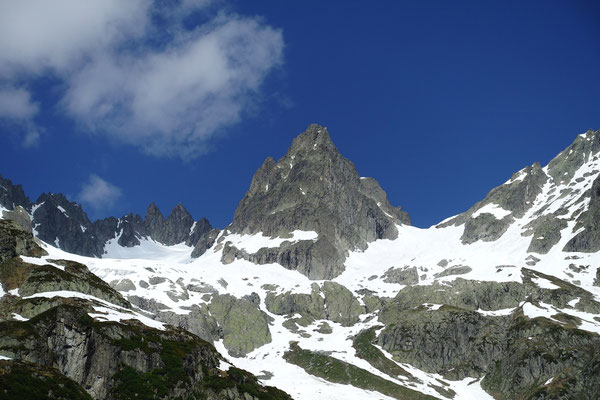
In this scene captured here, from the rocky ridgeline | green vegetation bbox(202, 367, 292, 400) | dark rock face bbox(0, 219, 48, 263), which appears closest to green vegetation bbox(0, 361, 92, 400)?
the rocky ridgeline

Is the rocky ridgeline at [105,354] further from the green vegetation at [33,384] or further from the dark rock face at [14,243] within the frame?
the dark rock face at [14,243]

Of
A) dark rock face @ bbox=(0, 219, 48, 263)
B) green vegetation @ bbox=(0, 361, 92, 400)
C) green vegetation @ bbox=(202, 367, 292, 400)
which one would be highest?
dark rock face @ bbox=(0, 219, 48, 263)

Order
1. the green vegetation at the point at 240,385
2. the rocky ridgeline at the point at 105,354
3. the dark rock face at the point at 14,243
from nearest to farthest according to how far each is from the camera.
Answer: the rocky ridgeline at the point at 105,354 < the green vegetation at the point at 240,385 < the dark rock face at the point at 14,243

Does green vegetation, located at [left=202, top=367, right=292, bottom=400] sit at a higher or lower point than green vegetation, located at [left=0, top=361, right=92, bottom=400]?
higher

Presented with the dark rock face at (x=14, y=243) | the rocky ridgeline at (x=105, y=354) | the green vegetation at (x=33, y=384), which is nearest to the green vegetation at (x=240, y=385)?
the rocky ridgeline at (x=105, y=354)

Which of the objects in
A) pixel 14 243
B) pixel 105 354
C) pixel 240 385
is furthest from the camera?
pixel 14 243

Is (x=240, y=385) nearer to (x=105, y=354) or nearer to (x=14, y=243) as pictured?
(x=105, y=354)

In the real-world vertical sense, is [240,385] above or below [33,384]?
above

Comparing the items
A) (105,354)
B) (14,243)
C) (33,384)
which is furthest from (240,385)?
(14,243)

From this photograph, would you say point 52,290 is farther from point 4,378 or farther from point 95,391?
point 4,378

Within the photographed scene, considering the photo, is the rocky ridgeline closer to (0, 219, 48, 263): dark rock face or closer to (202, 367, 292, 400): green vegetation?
(202, 367, 292, 400): green vegetation

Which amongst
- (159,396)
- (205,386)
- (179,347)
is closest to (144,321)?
(179,347)

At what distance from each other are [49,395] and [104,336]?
1360 inches

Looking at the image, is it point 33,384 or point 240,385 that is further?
point 240,385
